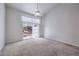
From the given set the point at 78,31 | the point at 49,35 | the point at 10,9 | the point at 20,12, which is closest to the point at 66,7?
Result: the point at 78,31

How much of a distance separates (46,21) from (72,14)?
281 centimetres

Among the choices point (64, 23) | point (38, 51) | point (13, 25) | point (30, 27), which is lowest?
point (38, 51)

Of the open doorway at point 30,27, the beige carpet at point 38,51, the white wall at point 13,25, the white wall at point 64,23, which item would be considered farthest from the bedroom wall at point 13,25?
the white wall at point 64,23

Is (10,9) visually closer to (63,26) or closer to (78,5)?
(63,26)

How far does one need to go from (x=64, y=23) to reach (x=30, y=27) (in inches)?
115

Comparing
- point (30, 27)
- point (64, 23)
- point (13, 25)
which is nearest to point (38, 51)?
point (13, 25)

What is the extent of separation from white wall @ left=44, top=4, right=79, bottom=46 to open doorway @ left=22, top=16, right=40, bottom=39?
1000 millimetres

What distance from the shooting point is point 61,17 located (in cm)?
537

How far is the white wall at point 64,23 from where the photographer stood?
4.38 meters

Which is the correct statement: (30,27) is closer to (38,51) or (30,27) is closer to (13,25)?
(13,25)

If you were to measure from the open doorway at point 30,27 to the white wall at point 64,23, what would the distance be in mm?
1000

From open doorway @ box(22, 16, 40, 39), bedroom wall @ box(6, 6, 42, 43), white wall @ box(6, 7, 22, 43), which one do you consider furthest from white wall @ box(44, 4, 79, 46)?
white wall @ box(6, 7, 22, 43)

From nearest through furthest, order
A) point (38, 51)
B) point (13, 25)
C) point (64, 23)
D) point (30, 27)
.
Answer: point (38, 51)
point (13, 25)
point (64, 23)
point (30, 27)

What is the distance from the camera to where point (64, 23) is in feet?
16.8
